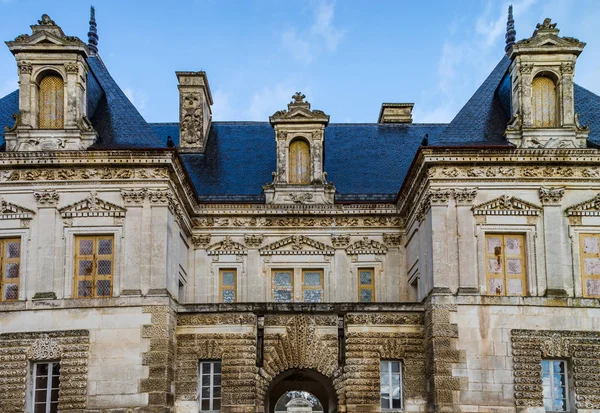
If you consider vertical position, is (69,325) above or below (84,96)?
below

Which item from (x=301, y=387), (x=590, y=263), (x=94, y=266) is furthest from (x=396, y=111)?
(x=94, y=266)

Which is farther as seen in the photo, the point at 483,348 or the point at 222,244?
the point at 222,244

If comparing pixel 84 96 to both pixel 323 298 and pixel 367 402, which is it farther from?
pixel 367 402

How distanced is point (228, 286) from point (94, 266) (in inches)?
208

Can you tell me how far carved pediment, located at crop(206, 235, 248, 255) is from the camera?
26719mm

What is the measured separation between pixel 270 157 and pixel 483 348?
35.8 ft

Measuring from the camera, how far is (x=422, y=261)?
77.6 ft

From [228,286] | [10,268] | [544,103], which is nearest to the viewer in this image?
[10,268]

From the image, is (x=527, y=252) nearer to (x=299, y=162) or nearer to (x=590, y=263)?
(x=590, y=263)

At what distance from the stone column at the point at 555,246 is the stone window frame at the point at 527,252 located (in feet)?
0.62

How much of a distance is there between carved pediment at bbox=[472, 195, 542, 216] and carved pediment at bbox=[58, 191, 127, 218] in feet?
29.0

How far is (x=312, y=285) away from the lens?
26828 mm

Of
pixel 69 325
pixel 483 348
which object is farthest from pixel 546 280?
pixel 69 325

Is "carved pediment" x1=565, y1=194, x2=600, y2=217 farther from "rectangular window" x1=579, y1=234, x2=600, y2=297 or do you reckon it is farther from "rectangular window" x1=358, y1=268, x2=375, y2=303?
"rectangular window" x1=358, y1=268, x2=375, y2=303
